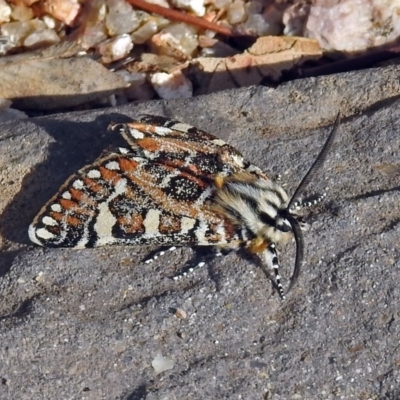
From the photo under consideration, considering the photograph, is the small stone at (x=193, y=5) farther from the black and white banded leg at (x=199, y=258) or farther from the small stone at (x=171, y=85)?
the black and white banded leg at (x=199, y=258)

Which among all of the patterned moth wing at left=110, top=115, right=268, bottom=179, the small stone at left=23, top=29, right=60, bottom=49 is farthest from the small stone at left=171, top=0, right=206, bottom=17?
the patterned moth wing at left=110, top=115, right=268, bottom=179

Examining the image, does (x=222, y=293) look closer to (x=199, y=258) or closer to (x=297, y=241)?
(x=199, y=258)

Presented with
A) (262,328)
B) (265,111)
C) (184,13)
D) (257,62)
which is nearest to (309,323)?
(262,328)

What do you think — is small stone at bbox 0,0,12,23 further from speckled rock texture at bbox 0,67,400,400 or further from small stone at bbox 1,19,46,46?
speckled rock texture at bbox 0,67,400,400

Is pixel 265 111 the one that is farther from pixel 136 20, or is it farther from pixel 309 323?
pixel 136 20

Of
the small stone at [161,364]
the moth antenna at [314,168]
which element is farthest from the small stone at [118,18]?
the small stone at [161,364]

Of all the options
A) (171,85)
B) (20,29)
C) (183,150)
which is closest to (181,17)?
(171,85)
